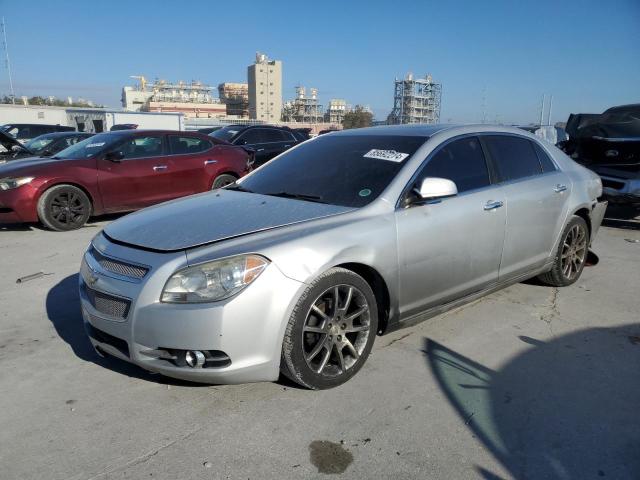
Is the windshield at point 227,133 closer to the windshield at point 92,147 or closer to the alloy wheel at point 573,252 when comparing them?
the windshield at point 92,147

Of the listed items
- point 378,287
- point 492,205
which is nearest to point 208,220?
point 378,287

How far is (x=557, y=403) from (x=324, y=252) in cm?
157

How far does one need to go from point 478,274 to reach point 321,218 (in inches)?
56.1

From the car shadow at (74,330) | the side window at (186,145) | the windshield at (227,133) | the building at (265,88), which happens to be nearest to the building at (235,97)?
the building at (265,88)

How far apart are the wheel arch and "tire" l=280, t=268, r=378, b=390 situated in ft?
0.24

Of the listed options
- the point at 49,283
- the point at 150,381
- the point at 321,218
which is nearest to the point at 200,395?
the point at 150,381

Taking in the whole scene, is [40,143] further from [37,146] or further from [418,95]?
[418,95]

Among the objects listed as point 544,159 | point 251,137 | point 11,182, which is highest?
point 544,159

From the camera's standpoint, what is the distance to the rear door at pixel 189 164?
8336mm

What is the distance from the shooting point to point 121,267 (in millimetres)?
2795

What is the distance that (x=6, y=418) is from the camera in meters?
2.69

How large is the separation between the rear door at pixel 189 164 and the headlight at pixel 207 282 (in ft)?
19.7

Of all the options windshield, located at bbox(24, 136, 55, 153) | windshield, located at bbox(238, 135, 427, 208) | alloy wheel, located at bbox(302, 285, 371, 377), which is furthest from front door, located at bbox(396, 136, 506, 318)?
windshield, located at bbox(24, 136, 55, 153)

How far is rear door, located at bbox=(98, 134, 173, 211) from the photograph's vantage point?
7.66 metres
